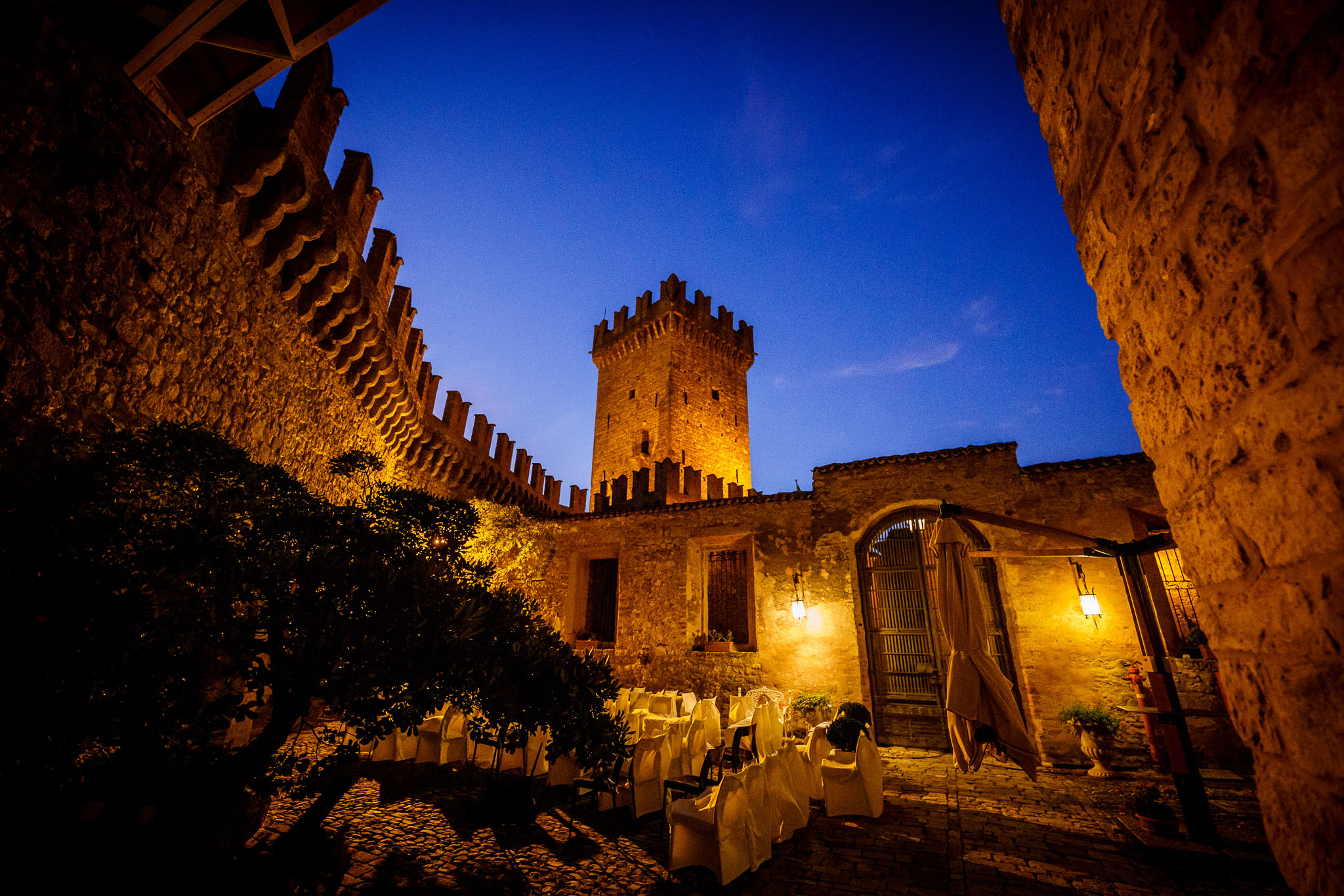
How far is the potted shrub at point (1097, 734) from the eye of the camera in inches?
289

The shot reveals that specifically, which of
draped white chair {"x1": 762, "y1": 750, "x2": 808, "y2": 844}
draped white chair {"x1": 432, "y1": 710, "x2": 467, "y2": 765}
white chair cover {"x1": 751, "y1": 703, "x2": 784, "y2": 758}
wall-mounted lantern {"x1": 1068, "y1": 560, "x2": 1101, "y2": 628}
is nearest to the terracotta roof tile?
wall-mounted lantern {"x1": 1068, "y1": 560, "x2": 1101, "y2": 628}

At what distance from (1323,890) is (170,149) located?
7.83 metres

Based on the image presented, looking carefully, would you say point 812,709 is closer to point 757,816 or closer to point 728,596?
point 757,816

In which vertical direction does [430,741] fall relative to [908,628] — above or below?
below

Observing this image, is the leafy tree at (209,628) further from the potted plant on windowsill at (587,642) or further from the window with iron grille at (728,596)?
the window with iron grille at (728,596)

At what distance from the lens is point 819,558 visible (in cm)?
1043

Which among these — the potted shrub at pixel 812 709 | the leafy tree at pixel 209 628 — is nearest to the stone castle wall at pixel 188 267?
the leafy tree at pixel 209 628

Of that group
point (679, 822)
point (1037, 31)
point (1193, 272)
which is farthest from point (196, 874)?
point (1037, 31)

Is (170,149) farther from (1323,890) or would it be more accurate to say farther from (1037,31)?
(1323,890)

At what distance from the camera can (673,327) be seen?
22484 millimetres

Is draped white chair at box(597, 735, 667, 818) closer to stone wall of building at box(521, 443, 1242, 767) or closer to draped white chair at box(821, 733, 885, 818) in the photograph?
draped white chair at box(821, 733, 885, 818)

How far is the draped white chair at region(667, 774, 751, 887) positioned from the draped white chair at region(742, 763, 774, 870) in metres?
0.06

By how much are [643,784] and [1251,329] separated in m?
6.06

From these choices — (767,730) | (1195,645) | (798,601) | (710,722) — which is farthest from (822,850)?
(1195,645)
